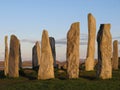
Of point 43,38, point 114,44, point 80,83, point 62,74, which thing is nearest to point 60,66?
point 114,44

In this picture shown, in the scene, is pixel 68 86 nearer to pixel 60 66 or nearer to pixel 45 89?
pixel 45 89

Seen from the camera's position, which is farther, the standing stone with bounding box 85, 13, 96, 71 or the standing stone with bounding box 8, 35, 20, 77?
the standing stone with bounding box 85, 13, 96, 71

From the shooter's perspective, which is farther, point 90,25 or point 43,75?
point 90,25

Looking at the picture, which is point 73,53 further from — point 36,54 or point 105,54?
point 36,54

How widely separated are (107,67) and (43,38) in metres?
6.64

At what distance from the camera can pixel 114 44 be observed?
1848 inches

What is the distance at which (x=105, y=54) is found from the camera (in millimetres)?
34250

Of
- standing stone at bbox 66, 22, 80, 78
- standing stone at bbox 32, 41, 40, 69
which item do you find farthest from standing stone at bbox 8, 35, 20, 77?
standing stone at bbox 32, 41, 40, 69

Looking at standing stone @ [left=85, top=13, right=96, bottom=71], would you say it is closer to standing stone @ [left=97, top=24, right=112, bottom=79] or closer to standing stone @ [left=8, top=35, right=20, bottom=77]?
standing stone @ [left=8, top=35, right=20, bottom=77]

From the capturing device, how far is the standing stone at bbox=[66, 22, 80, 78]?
34969mm

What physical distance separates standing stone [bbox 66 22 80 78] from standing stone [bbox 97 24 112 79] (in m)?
2.06

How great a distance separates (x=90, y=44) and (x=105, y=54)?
9.87m

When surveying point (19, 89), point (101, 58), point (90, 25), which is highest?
point (90, 25)

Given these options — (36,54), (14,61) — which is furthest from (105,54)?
(36,54)
